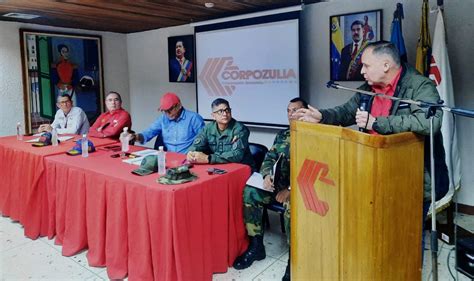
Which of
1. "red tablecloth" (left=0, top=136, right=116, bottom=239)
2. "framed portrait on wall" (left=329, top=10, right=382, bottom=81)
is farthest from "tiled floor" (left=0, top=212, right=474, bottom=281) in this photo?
"framed portrait on wall" (left=329, top=10, right=382, bottom=81)

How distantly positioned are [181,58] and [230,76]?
104 cm

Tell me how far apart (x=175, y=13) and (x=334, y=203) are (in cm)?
361

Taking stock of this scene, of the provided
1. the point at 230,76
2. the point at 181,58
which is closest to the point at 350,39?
the point at 230,76

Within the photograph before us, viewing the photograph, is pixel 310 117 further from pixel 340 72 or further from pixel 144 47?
pixel 144 47

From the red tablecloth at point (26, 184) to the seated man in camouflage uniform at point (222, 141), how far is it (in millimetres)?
1185

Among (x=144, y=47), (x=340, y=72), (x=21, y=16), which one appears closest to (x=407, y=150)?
(x=340, y=72)

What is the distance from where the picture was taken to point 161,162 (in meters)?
2.28

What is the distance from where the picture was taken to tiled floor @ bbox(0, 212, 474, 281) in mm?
2305

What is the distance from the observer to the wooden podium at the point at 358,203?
1.17 metres

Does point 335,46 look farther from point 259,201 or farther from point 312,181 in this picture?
point 312,181

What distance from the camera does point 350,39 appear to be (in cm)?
355

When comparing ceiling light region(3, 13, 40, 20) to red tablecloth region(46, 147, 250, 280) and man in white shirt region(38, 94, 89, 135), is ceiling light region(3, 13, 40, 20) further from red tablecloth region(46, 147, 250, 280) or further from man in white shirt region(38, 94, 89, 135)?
red tablecloth region(46, 147, 250, 280)

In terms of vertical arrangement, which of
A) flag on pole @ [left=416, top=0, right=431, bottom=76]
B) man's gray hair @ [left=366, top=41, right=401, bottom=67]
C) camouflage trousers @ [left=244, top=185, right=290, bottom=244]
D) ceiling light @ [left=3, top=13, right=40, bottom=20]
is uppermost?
ceiling light @ [left=3, top=13, right=40, bottom=20]

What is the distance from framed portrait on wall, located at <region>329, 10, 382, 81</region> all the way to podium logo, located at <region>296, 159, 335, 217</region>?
95.3 inches
